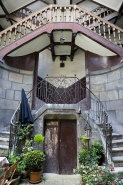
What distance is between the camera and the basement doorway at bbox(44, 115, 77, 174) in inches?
216

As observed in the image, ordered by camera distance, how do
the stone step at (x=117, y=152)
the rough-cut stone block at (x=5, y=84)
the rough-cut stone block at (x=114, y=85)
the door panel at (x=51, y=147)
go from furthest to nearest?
the rough-cut stone block at (x=5, y=84) < the rough-cut stone block at (x=114, y=85) < the door panel at (x=51, y=147) < the stone step at (x=117, y=152)

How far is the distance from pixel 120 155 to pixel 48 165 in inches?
105

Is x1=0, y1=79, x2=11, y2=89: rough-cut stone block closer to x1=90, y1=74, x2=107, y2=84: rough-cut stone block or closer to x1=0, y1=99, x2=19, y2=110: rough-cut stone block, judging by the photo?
x1=0, y1=99, x2=19, y2=110: rough-cut stone block

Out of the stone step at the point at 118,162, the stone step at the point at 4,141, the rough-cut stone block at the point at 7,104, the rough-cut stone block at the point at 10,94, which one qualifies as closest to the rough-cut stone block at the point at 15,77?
the rough-cut stone block at the point at 10,94

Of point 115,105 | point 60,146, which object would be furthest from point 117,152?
point 115,105

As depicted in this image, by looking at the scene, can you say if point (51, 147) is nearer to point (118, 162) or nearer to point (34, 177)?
point (34, 177)

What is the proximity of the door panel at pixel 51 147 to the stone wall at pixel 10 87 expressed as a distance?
1988 mm

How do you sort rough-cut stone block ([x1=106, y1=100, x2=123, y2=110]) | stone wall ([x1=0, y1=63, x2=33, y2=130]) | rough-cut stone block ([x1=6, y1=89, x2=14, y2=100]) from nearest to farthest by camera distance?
1. rough-cut stone block ([x1=106, y1=100, x2=123, y2=110])
2. stone wall ([x1=0, y1=63, x2=33, y2=130])
3. rough-cut stone block ([x1=6, y1=89, x2=14, y2=100])

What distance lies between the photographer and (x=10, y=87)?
6.85m

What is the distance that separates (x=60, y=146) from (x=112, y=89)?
3.42 metres

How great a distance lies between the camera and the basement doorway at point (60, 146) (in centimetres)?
548

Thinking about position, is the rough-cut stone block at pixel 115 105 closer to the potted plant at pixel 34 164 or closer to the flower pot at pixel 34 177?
the potted plant at pixel 34 164

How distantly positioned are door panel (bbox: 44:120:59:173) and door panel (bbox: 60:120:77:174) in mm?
202

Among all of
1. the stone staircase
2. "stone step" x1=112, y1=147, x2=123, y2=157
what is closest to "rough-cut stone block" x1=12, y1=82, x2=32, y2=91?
the stone staircase
